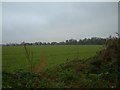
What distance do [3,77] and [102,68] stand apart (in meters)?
5.61

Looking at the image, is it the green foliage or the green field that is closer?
the green foliage

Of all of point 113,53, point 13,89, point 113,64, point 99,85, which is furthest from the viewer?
point 113,53

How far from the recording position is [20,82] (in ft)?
37.9

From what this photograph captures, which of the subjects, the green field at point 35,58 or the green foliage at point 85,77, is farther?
the green field at point 35,58

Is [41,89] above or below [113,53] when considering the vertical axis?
below

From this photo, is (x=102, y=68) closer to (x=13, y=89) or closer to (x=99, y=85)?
(x=99, y=85)

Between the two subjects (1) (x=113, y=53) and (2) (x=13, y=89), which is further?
(1) (x=113, y=53)

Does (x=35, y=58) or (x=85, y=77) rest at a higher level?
(x=85, y=77)

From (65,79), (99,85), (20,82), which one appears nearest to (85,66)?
(65,79)

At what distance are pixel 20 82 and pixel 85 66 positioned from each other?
5.52 meters

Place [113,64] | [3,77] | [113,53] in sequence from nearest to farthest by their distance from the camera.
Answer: [3,77] → [113,64] → [113,53]

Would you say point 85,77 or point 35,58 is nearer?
point 85,77

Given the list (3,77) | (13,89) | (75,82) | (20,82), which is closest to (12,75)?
(3,77)

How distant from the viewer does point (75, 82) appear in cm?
1234
